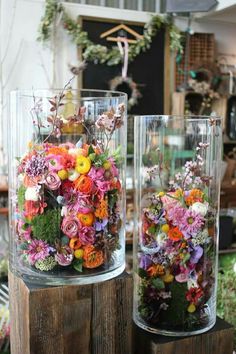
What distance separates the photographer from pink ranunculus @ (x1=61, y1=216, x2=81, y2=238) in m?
0.94

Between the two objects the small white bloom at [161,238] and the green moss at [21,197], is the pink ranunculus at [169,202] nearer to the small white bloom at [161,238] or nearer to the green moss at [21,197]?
the small white bloom at [161,238]

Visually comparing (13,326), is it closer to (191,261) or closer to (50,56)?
(191,261)

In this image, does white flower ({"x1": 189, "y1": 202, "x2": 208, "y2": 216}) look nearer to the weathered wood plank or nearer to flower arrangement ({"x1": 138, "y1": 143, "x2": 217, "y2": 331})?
flower arrangement ({"x1": 138, "y1": 143, "x2": 217, "y2": 331})

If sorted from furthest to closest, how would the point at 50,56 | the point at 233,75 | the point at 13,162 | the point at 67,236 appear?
the point at 233,75 < the point at 50,56 < the point at 13,162 < the point at 67,236

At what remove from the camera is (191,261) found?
1.07 m

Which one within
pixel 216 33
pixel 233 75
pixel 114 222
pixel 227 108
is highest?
pixel 216 33

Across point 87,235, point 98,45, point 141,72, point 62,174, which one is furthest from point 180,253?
point 141,72

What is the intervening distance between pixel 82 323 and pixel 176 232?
0.31 meters

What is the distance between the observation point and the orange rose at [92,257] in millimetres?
972

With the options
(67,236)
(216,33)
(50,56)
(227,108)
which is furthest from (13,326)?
(216,33)

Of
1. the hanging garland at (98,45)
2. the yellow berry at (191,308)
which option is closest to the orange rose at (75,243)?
the yellow berry at (191,308)

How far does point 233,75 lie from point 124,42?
3.91ft

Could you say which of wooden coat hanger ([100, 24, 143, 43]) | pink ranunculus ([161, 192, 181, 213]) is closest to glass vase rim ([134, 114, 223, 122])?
pink ranunculus ([161, 192, 181, 213])

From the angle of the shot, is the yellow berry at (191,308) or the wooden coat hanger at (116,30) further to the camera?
the wooden coat hanger at (116,30)
